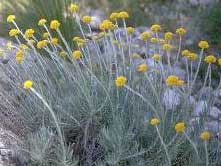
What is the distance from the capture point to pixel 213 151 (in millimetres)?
2469

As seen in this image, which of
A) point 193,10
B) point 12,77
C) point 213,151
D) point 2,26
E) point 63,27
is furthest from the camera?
point 193,10

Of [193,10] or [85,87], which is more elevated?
[85,87]

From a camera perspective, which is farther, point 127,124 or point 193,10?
point 193,10

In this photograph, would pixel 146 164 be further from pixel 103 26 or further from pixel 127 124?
pixel 103 26

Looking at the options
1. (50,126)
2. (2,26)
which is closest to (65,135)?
(50,126)

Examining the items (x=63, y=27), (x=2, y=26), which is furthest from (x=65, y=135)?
(x=2, y=26)

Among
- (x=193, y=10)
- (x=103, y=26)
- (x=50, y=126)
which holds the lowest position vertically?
(x=193, y=10)

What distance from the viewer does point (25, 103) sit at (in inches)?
107

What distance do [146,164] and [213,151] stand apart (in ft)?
1.05

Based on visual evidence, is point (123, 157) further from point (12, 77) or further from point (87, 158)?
point (12, 77)

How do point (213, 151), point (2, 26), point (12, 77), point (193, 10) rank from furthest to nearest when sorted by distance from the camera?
point (193, 10), point (2, 26), point (12, 77), point (213, 151)

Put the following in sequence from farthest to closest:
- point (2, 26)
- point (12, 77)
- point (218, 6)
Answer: point (218, 6), point (2, 26), point (12, 77)

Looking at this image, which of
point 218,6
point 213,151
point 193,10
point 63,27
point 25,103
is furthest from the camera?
point 193,10

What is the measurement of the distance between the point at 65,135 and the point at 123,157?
0.41 meters
